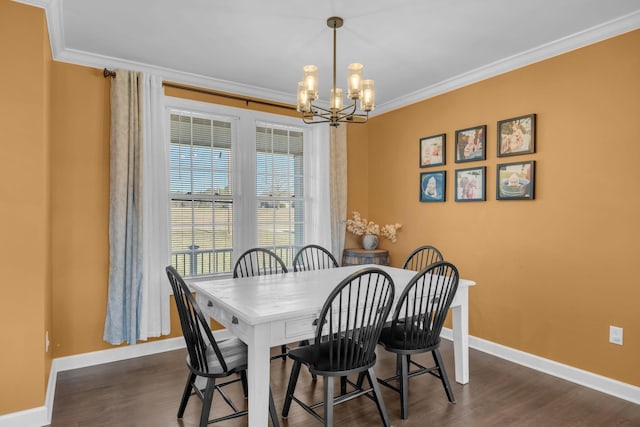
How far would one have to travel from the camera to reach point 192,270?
3.83 m

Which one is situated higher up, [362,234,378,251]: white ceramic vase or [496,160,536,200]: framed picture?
[496,160,536,200]: framed picture

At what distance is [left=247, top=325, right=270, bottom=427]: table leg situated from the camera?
6.29ft

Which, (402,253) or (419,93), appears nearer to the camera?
(419,93)

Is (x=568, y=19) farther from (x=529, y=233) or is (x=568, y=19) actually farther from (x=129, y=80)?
(x=129, y=80)

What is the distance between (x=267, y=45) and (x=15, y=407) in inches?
116

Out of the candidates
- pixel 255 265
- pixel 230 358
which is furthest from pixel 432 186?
pixel 230 358

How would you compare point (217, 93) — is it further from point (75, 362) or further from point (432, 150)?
point (75, 362)

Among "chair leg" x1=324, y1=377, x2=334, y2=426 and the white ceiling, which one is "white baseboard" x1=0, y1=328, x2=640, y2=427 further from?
the white ceiling

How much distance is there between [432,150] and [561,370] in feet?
7.54

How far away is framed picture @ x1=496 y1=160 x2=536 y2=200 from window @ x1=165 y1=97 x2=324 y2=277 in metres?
1.92

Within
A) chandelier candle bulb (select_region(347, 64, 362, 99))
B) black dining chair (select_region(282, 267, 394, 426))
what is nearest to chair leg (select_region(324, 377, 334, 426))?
black dining chair (select_region(282, 267, 394, 426))

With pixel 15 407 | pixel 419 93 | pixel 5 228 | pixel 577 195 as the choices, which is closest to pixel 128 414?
pixel 15 407

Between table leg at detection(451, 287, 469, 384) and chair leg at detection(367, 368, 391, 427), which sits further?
table leg at detection(451, 287, 469, 384)

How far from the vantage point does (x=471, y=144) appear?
12.1 feet
